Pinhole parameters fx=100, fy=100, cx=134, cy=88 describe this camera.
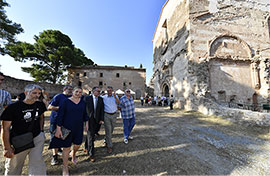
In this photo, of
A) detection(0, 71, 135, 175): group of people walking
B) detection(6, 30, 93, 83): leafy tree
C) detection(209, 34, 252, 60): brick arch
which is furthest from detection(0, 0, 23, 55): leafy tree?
detection(209, 34, 252, 60): brick arch

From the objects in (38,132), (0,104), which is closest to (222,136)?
(38,132)

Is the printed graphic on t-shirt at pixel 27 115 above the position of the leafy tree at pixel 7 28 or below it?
below

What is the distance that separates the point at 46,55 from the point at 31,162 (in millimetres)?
25034

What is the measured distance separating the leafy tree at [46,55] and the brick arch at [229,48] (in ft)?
76.6

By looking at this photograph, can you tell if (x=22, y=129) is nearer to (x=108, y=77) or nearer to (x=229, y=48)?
(x=229, y=48)

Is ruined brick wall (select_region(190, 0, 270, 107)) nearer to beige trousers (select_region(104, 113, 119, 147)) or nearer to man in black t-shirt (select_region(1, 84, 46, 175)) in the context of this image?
beige trousers (select_region(104, 113, 119, 147))

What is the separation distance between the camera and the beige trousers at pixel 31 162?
1.50m

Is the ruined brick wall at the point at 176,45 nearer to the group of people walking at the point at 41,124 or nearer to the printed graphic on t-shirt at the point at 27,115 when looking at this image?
the group of people walking at the point at 41,124

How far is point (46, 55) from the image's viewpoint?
19.6 metres

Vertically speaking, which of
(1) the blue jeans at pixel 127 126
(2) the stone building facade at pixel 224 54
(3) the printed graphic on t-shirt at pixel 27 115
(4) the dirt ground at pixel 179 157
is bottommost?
(4) the dirt ground at pixel 179 157

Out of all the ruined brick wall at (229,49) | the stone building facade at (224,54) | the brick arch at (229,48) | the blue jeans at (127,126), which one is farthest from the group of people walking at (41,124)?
the brick arch at (229,48)

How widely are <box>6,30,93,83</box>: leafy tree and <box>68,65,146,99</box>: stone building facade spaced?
2780 millimetres

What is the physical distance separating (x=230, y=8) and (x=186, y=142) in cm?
1359

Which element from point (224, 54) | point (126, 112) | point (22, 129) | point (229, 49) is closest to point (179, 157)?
point (126, 112)
